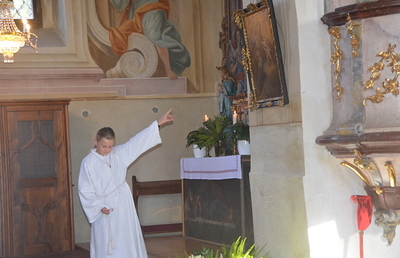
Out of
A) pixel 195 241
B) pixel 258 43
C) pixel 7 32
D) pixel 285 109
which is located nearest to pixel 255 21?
pixel 258 43

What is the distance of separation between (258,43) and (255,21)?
0.64ft

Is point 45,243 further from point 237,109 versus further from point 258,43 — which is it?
point 258,43

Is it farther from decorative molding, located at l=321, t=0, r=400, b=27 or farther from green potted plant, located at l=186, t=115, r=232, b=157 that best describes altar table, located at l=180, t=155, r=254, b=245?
decorative molding, located at l=321, t=0, r=400, b=27

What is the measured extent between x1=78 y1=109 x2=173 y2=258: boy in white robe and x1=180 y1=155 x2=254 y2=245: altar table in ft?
6.61

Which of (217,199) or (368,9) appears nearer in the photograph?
(368,9)

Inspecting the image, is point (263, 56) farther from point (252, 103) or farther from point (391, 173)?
point (391, 173)

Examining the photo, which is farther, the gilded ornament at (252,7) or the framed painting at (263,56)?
the gilded ornament at (252,7)

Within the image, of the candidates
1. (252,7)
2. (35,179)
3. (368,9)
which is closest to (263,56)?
(252,7)

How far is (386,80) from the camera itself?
4.30m

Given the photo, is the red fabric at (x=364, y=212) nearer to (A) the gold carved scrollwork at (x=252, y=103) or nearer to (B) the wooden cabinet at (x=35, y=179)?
(A) the gold carved scrollwork at (x=252, y=103)

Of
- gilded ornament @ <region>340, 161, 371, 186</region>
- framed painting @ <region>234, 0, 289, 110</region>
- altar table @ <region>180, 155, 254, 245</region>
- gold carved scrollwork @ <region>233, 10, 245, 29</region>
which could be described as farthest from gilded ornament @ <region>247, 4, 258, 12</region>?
altar table @ <region>180, 155, 254, 245</region>

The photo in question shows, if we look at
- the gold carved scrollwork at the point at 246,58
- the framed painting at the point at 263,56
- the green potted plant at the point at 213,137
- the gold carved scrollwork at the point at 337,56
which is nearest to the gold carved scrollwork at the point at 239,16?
the framed painting at the point at 263,56

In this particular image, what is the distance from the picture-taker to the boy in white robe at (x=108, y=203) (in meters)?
6.08

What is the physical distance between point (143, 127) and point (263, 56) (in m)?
5.62
